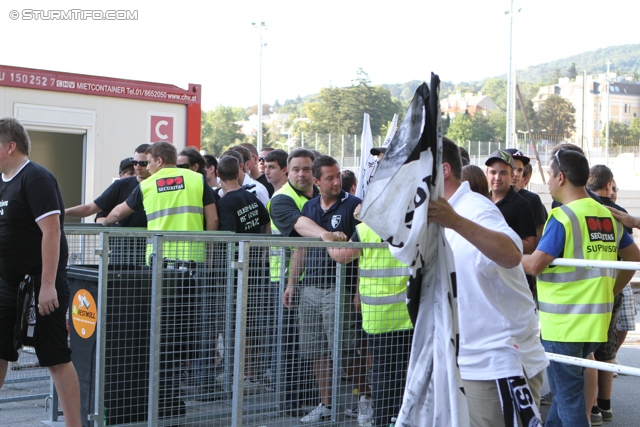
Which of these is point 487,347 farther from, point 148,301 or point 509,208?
point 509,208

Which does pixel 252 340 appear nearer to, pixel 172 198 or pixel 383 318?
pixel 383 318

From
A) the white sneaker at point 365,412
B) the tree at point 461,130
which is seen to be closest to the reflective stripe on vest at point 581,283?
the white sneaker at point 365,412

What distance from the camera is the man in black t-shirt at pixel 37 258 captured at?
4785 mm

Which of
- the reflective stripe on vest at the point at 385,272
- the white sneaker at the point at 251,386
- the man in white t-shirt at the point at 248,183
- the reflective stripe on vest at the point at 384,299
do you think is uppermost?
the man in white t-shirt at the point at 248,183

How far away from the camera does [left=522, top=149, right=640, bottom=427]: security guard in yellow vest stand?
4.61 meters

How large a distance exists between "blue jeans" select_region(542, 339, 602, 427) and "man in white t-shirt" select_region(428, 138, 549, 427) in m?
1.31

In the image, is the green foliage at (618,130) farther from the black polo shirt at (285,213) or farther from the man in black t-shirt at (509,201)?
the black polo shirt at (285,213)

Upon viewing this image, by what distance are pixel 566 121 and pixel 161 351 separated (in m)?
129

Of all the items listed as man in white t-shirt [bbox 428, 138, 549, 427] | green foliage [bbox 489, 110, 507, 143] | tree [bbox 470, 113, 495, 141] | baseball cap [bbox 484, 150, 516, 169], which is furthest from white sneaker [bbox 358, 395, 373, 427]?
green foliage [bbox 489, 110, 507, 143]

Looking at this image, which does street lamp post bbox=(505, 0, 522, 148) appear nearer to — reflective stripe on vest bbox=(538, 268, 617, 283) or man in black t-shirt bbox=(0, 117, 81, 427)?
reflective stripe on vest bbox=(538, 268, 617, 283)

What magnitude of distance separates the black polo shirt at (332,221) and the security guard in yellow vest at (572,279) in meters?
1.25

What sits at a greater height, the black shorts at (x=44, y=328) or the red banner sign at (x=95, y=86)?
the red banner sign at (x=95, y=86)

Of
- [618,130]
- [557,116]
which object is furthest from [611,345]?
[618,130]

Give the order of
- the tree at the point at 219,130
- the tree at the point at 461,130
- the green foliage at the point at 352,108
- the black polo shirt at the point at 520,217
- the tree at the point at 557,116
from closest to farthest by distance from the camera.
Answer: the black polo shirt at the point at 520,217 → the green foliage at the point at 352,108 → the tree at the point at 461,130 → the tree at the point at 219,130 → the tree at the point at 557,116
